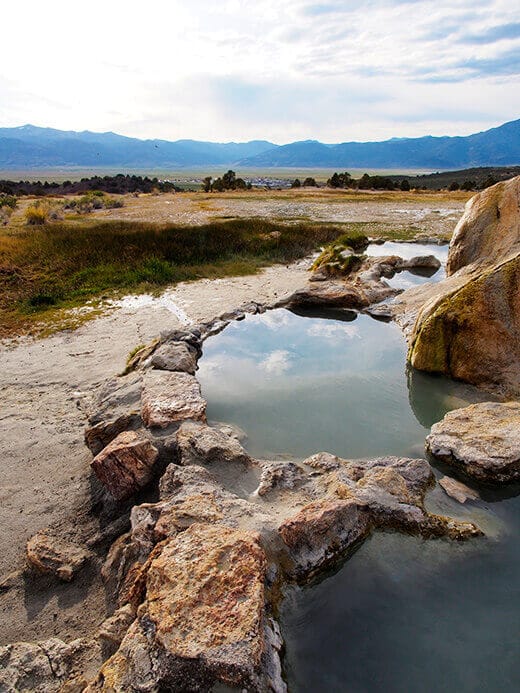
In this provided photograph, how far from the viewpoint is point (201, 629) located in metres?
3.64

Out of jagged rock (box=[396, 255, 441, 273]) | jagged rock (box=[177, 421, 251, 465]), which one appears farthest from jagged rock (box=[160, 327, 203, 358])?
jagged rock (box=[396, 255, 441, 273])

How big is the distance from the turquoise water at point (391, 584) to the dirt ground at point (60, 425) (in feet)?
8.12

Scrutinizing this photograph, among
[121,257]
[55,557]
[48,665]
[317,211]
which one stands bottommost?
[55,557]

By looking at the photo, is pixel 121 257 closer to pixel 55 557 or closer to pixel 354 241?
pixel 354 241

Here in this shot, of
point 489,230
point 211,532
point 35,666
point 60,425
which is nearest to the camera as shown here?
point 35,666

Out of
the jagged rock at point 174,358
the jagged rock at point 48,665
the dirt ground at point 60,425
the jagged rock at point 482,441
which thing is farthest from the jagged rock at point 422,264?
the jagged rock at point 48,665

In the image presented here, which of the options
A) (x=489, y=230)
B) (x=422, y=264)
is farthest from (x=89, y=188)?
(x=489, y=230)

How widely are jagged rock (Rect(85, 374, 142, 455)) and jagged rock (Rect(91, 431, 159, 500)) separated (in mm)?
1017

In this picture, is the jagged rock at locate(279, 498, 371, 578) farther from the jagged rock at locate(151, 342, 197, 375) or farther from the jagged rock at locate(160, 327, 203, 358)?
the jagged rock at locate(160, 327, 203, 358)

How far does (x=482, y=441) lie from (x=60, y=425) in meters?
7.16

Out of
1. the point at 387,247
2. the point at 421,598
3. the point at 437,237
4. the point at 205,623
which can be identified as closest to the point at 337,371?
the point at 421,598

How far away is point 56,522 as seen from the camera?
20.3ft

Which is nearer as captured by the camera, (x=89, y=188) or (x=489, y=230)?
(x=489, y=230)

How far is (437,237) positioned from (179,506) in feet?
80.3
